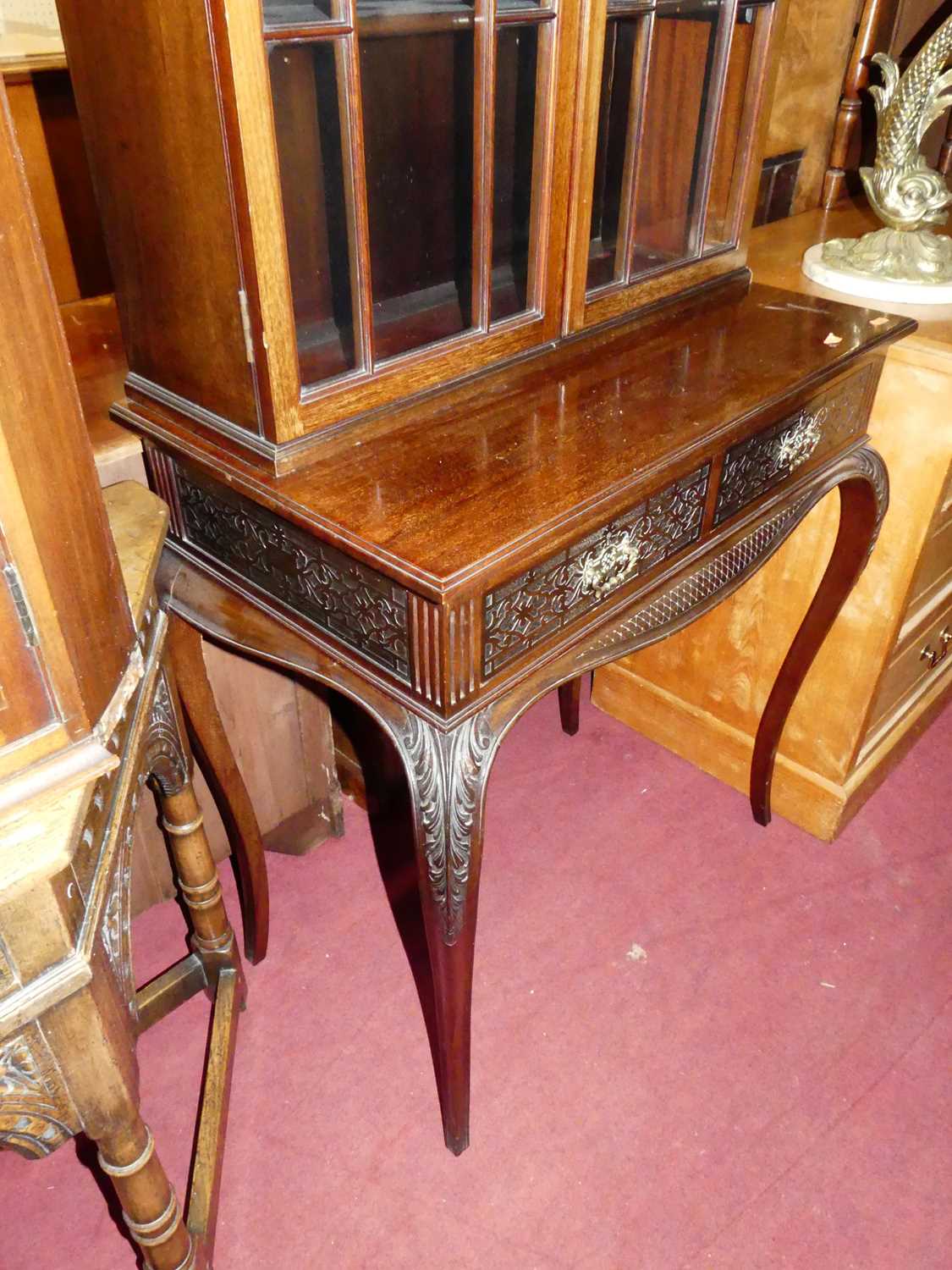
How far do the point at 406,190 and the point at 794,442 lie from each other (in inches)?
23.2

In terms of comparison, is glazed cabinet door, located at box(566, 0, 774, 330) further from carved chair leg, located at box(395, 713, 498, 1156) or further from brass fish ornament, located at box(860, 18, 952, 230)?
carved chair leg, located at box(395, 713, 498, 1156)

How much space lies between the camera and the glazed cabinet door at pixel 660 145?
1104 millimetres

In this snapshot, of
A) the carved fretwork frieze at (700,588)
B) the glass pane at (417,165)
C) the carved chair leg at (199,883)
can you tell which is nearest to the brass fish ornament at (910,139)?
the carved fretwork frieze at (700,588)

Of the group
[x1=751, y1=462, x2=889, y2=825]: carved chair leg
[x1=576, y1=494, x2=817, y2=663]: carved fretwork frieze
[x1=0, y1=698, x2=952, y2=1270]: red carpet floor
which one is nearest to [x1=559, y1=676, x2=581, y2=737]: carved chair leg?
[x1=0, y1=698, x2=952, y2=1270]: red carpet floor

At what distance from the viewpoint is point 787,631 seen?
1.74 metres

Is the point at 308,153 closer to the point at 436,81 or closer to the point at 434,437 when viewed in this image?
the point at 436,81

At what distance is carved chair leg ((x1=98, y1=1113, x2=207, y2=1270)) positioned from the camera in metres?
0.80

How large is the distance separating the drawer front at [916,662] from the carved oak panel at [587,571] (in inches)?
33.2

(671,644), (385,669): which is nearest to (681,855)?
(671,644)

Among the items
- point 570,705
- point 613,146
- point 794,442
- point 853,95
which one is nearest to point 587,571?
point 794,442

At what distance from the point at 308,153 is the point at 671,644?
1.30 m

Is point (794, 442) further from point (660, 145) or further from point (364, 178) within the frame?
point (364, 178)

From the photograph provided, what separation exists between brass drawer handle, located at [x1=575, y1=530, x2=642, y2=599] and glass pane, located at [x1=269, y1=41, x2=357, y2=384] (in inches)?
12.8

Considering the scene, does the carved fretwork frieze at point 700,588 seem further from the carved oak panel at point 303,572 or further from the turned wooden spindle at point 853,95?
the turned wooden spindle at point 853,95
